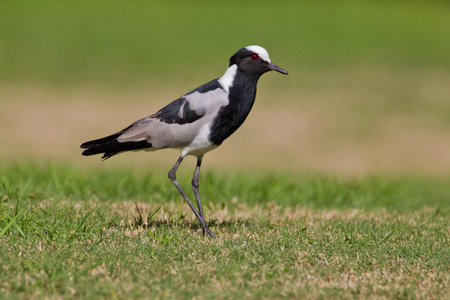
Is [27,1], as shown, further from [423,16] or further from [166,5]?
[423,16]

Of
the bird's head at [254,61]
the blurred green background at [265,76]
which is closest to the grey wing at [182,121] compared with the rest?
the bird's head at [254,61]

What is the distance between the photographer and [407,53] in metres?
19.8

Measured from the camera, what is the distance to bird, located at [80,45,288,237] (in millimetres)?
5852

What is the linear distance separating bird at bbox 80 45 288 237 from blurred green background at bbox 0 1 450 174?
5.77 m

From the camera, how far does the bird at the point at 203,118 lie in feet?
19.2

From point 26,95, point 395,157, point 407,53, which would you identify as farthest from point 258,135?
point 407,53

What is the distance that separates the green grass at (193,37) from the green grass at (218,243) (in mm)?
10070

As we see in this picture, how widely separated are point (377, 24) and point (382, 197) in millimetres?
14742

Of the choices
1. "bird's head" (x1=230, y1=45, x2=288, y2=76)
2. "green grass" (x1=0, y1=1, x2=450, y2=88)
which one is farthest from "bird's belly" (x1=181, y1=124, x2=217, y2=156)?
"green grass" (x1=0, y1=1, x2=450, y2=88)

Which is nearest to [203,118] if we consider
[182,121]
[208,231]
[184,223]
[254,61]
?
[182,121]

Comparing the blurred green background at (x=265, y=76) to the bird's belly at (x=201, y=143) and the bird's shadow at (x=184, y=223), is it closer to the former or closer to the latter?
the bird's shadow at (x=184, y=223)

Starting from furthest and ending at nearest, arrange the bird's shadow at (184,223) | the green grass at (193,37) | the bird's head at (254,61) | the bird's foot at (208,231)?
the green grass at (193,37), the bird's shadow at (184,223), the bird's head at (254,61), the bird's foot at (208,231)

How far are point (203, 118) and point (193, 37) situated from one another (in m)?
15.0

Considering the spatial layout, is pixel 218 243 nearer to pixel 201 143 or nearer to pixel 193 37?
pixel 201 143
